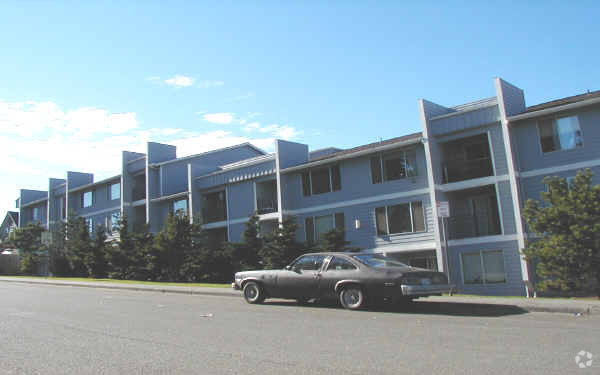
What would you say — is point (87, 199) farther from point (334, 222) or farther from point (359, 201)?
point (359, 201)

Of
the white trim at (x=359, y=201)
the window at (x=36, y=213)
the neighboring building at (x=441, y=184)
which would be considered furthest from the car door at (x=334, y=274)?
the window at (x=36, y=213)

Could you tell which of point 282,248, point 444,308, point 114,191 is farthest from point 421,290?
point 114,191

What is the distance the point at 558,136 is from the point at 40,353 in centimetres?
1881

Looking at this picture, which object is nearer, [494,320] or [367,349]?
[367,349]

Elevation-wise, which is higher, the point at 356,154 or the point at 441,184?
the point at 356,154

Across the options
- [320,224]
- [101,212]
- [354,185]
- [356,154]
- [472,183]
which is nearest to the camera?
[472,183]

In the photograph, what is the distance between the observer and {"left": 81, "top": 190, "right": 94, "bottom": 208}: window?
43312mm

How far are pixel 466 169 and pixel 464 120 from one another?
6.66ft

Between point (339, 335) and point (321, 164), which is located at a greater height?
point (321, 164)

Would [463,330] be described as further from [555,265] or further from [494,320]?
[555,265]

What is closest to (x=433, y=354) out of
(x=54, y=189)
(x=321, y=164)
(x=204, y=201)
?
(x=321, y=164)

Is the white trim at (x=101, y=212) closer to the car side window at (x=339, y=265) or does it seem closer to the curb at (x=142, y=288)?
the curb at (x=142, y=288)

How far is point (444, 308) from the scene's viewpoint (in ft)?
41.0

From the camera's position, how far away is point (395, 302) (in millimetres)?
A: 13055
